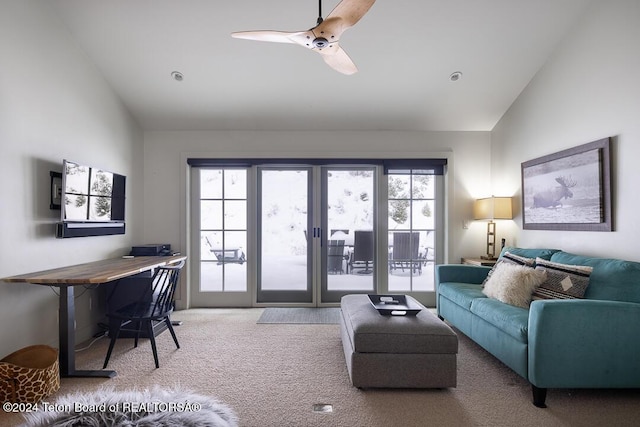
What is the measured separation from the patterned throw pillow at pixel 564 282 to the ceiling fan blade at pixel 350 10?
2.36 m

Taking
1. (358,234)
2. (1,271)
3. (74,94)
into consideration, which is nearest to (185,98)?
(74,94)

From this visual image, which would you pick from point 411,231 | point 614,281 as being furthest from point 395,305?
point 411,231

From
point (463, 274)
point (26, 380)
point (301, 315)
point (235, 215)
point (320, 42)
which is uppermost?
point (320, 42)

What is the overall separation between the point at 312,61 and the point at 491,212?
2.67 meters

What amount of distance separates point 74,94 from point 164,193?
4.84 feet

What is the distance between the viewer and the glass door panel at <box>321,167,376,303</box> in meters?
4.17

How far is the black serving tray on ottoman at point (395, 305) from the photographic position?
233cm

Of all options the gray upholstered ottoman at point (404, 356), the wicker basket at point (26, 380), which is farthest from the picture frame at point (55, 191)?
the gray upholstered ottoman at point (404, 356)

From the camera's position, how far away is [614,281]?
85.0 inches

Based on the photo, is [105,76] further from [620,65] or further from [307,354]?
[620,65]

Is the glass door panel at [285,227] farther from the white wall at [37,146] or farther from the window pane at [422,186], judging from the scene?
the white wall at [37,146]

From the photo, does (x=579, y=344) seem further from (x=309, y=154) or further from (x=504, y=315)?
(x=309, y=154)

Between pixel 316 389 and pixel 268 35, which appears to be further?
pixel 316 389

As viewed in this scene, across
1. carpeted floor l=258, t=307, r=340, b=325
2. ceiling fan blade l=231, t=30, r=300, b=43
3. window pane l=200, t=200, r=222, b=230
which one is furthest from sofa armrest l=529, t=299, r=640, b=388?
window pane l=200, t=200, r=222, b=230
